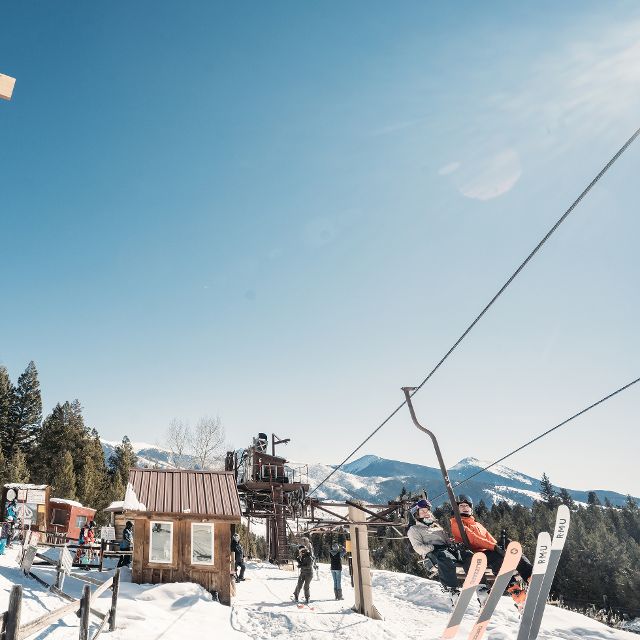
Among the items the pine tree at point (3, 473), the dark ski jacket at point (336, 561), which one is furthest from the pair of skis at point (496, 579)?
the pine tree at point (3, 473)

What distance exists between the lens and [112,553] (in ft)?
57.3

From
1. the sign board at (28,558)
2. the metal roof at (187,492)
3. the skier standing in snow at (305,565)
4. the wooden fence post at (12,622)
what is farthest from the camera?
the metal roof at (187,492)

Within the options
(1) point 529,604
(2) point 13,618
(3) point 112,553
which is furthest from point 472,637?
(3) point 112,553

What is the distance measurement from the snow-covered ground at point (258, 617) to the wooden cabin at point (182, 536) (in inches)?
33.5

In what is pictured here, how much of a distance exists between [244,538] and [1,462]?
85.3 feet

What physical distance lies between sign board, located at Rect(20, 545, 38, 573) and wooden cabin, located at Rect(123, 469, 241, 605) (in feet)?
9.40

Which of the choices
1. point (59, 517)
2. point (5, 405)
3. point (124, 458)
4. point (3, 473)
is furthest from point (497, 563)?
point (5, 405)

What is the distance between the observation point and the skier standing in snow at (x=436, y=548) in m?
7.73

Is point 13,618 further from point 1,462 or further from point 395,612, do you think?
point 1,462

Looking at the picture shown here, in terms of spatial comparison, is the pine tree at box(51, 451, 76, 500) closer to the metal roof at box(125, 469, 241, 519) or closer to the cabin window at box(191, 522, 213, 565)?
the metal roof at box(125, 469, 241, 519)

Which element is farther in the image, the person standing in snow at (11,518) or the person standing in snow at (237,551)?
the person standing in snow at (11,518)

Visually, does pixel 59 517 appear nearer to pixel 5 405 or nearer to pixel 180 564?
pixel 180 564

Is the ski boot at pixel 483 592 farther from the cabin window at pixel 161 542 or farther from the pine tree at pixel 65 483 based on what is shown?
the pine tree at pixel 65 483

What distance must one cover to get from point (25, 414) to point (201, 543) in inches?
2139
